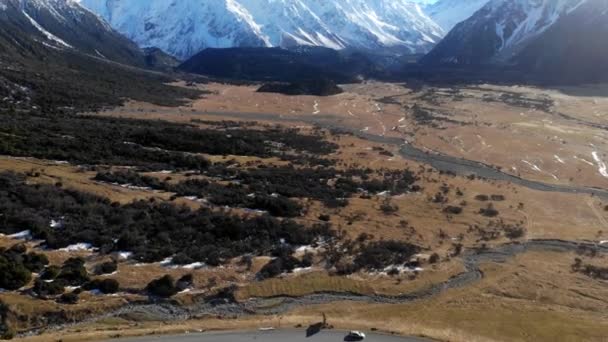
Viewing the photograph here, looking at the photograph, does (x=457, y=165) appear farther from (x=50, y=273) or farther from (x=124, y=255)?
(x=50, y=273)

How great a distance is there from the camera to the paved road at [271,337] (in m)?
36.8

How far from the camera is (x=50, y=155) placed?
7506cm

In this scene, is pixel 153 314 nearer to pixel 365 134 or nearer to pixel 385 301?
pixel 385 301

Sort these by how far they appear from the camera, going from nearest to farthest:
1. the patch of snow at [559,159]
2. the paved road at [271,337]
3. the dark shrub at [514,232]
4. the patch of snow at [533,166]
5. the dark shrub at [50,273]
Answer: the paved road at [271,337], the dark shrub at [50,273], the dark shrub at [514,232], the patch of snow at [533,166], the patch of snow at [559,159]

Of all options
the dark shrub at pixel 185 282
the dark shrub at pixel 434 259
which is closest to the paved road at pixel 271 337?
the dark shrub at pixel 185 282

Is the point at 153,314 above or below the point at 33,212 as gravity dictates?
below

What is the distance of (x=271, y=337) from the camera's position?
38000mm

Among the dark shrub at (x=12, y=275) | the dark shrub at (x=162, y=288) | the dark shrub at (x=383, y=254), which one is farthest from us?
the dark shrub at (x=383, y=254)

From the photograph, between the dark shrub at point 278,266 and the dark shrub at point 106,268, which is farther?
the dark shrub at point 278,266

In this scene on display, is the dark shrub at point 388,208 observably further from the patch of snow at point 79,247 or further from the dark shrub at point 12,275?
the dark shrub at point 12,275

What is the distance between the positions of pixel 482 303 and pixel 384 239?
13910 millimetres

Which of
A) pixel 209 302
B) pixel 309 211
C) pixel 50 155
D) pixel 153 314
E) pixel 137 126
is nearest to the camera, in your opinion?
pixel 153 314

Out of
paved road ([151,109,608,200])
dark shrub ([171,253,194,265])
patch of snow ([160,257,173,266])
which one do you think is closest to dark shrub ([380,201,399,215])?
dark shrub ([171,253,194,265])

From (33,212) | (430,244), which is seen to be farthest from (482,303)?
(33,212)
